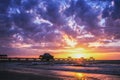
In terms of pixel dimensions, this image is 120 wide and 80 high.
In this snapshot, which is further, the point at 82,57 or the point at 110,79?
the point at 82,57

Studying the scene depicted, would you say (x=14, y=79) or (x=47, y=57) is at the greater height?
(x=47, y=57)

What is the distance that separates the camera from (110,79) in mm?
25453

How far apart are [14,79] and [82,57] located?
16673cm

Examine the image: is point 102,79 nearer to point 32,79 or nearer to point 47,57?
point 32,79

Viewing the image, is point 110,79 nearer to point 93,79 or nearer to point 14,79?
point 93,79

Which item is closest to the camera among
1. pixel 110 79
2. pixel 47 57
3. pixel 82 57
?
pixel 110 79

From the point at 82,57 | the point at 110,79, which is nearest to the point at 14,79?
the point at 110,79

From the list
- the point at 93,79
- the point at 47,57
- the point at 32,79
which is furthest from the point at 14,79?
the point at 47,57

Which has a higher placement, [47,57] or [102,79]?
[47,57]

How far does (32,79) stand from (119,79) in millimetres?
9183

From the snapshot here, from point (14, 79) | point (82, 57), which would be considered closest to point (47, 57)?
point (82, 57)

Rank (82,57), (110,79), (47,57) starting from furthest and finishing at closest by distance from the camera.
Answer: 1. (82,57)
2. (47,57)
3. (110,79)

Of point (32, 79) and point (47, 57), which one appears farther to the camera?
point (47, 57)

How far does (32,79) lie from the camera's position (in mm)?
25625
